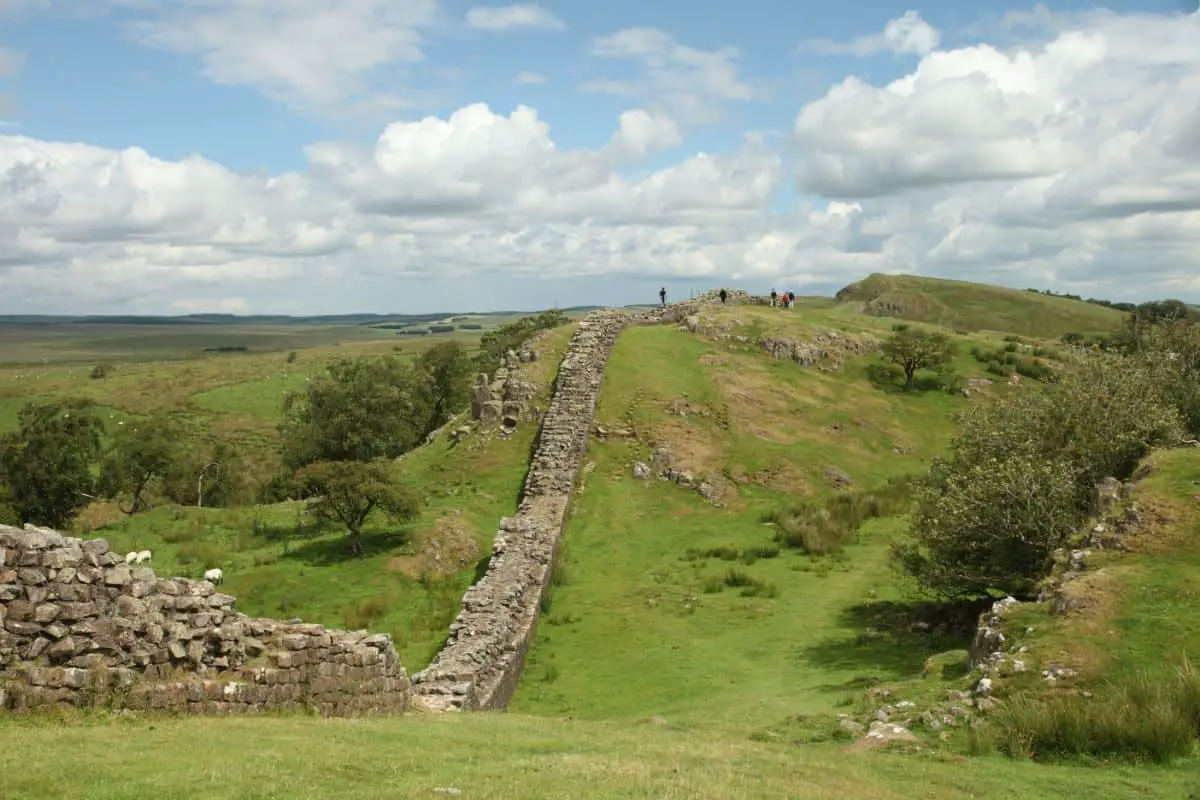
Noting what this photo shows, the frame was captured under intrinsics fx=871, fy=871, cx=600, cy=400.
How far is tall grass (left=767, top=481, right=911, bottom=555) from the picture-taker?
3133 centimetres

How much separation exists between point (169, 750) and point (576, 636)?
1499 cm

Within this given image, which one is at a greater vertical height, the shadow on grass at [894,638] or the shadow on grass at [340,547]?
the shadow on grass at [340,547]

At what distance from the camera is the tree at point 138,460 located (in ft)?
146

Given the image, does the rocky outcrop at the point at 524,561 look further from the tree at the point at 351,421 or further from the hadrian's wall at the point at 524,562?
the tree at the point at 351,421

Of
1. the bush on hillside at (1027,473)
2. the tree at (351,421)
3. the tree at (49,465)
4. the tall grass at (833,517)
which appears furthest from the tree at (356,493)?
the tree at (49,465)

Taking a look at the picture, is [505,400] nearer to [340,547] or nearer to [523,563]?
[340,547]

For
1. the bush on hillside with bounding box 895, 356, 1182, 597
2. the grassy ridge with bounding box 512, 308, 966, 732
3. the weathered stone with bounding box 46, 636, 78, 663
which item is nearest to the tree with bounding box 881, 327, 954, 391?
the grassy ridge with bounding box 512, 308, 966, 732

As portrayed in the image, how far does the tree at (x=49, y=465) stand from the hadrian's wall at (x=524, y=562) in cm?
2450

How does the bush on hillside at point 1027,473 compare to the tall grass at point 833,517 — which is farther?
the tall grass at point 833,517

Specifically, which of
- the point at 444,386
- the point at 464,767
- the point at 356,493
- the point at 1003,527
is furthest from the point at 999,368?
the point at 464,767

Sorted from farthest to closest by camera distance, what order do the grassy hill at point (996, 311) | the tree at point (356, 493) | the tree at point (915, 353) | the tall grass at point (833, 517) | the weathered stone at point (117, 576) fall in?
the grassy hill at point (996, 311), the tree at point (915, 353), the tall grass at point (833, 517), the tree at point (356, 493), the weathered stone at point (117, 576)

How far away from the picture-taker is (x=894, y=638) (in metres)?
22.1

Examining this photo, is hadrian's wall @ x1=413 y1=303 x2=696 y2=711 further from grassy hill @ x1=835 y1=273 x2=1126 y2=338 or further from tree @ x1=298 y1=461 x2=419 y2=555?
grassy hill @ x1=835 y1=273 x2=1126 y2=338

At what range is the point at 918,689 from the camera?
1568cm
